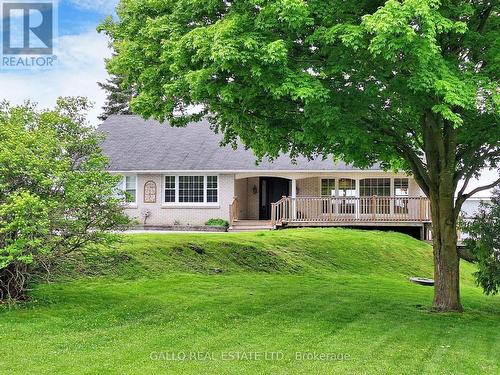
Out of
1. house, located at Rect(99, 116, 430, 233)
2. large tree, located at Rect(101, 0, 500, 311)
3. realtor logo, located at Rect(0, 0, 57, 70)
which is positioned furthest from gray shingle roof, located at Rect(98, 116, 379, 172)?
large tree, located at Rect(101, 0, 500, 311)

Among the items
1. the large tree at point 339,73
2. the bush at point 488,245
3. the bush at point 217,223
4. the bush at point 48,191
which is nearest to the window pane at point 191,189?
the bush at point 217,223

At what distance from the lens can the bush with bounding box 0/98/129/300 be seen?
9.35 meters

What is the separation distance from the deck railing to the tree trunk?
12266mm

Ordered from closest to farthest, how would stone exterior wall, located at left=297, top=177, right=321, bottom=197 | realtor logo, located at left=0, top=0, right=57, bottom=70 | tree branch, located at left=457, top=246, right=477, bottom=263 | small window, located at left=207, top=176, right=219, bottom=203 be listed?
tree branch, located at left=457, top=246, right=477, bottom=263 < realtor logo, located at left=0, top=0, right=57, bottom=70 < small window, located at left=207, top=176, right=219, bottom=203 < stone exterior wall, located at left=297, top=177, right=321, bottom=197

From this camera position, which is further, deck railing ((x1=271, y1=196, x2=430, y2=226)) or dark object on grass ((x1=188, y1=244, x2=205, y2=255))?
deck railing ((x1=271, y1=196, x2=430, y2=226))

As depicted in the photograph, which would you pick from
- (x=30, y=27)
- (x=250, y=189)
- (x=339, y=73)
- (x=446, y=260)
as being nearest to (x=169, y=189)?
(x=250, y=189)

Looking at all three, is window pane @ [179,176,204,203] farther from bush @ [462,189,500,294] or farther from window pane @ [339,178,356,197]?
bush @ [462,189,500,294]

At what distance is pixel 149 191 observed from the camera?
2706 cm

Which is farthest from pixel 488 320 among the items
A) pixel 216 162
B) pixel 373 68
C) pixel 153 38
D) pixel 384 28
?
pixel 216 162

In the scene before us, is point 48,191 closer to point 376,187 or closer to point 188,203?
point 188,203

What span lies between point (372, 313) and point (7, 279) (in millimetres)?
6925

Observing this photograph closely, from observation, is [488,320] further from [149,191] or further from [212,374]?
[149,191]

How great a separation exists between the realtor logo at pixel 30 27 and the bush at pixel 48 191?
6.10 m

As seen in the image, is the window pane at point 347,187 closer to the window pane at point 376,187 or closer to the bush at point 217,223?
the window pane at point 376,187
